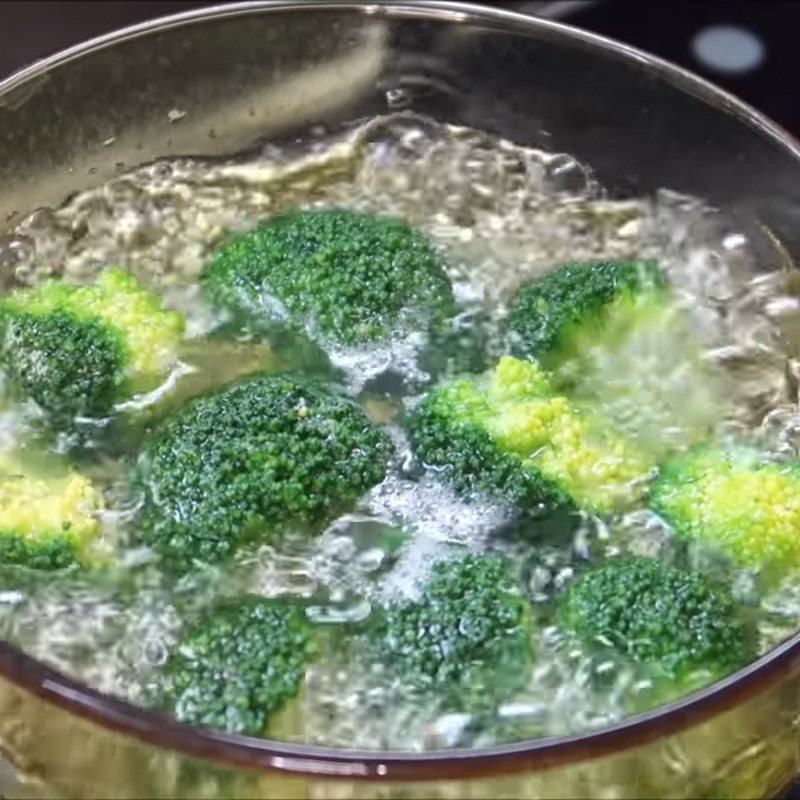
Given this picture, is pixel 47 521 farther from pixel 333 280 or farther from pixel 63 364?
pixel 333 280

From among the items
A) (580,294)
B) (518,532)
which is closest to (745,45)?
(580,294)

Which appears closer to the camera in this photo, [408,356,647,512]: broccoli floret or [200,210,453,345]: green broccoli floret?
[408,356,647,512]: broccoli floret

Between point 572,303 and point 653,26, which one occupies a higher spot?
point 653,26

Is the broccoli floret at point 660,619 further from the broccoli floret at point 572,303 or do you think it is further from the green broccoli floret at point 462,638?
the broccoli floret at point 572,303

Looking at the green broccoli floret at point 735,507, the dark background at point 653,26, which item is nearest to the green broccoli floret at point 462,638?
the green broccoli floret at point 735,507

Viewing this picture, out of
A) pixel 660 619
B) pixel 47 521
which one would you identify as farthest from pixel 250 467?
pixel 660 619

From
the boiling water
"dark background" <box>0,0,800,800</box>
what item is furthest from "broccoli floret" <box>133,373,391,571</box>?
"dark background" <box>0,0,800,800</box>

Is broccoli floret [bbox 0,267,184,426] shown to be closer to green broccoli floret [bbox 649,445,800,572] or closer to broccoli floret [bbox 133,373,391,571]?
broccoli floret [bbox 133,373,391,571]
